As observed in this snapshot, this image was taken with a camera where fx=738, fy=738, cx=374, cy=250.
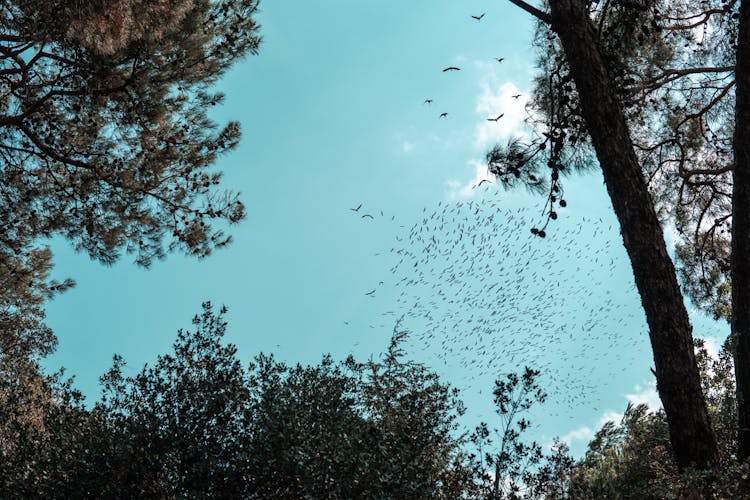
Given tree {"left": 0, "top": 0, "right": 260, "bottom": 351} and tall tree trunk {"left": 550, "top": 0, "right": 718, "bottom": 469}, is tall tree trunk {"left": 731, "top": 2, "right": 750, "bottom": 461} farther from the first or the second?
tree {"left": 0, "top": 0, "right": 260, "bottom": 351}

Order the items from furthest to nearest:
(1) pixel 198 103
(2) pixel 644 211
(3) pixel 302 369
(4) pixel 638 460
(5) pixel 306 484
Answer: (1) pixel 198 103, (4) pixel 638 460, (3) pixel 302 369, (2) pixel 644 211, (5) pixel 306 484

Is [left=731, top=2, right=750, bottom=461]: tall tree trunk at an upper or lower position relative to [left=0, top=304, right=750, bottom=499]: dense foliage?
upper

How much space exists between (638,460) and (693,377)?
7.35ft

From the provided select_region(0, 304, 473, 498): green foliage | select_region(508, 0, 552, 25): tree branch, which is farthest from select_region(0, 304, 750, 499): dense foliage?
select_region(508, 0, 552, 25): tree branch

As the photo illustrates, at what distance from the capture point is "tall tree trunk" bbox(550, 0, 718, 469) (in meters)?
5.38

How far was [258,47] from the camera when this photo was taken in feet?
31.0

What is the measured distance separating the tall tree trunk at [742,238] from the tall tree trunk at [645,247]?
1.24 m

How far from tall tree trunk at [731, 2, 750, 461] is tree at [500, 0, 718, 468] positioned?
1.24 metres

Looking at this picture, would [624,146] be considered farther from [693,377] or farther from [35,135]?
[35,135]

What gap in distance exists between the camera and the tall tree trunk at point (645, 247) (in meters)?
5.38

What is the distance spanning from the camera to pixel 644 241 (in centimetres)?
562

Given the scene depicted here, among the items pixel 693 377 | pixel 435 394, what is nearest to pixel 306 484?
pixel 435 394

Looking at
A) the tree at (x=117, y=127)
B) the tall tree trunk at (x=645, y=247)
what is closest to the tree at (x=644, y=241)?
the tall tree trunk at (x=645, y=247)

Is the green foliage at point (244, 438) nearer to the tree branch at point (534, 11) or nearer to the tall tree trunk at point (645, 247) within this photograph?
the tall tree trunk at point (645, 247)
